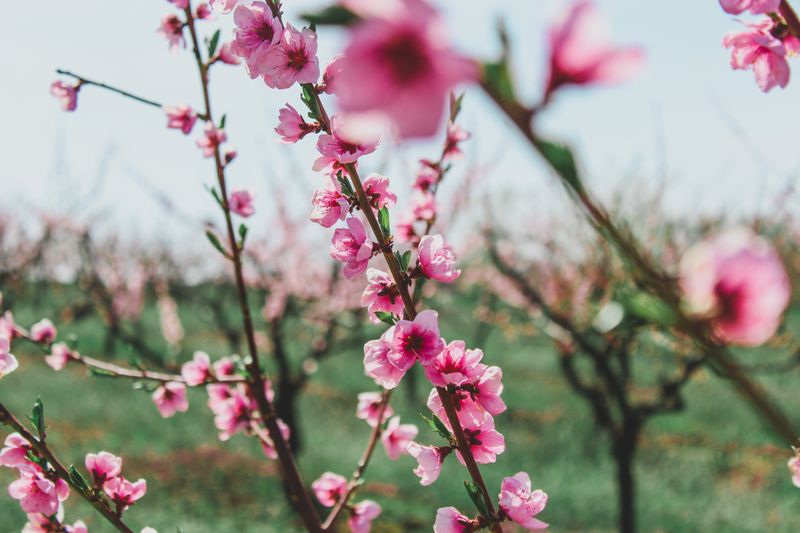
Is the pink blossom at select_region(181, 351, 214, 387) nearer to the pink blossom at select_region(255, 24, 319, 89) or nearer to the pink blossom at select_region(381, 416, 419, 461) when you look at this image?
the pink blossom at select_region(381, 416, 419, 461)

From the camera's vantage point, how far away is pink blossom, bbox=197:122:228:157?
1.62 metres

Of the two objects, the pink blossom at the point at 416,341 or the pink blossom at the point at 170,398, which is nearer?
the pink blossom at the point at 416,341

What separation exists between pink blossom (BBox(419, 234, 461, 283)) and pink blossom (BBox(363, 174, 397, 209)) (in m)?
0.16

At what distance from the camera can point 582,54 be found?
0.42 m

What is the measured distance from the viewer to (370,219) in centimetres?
114

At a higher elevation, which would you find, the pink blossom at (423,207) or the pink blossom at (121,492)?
the pink blossom at (423,207)

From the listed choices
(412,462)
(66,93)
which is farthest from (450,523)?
(412,462)

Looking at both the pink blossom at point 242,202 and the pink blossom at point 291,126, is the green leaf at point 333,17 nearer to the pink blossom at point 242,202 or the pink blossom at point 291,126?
the pink blossom at point 291,126

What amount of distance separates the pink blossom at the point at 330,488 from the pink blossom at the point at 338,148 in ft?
3.13

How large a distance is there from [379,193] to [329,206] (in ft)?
0.41

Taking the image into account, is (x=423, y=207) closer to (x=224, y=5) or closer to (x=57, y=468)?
(x=224, y=5)

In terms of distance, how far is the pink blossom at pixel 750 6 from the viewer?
2.65 ft

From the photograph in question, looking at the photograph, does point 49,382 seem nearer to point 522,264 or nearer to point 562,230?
point 562,230

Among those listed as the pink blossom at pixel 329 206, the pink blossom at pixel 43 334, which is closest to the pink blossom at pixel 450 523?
the pink blossom at pixel 329 206
